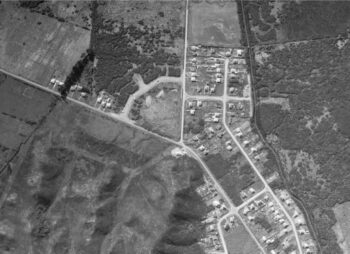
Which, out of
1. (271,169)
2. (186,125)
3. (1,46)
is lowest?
(271,169)

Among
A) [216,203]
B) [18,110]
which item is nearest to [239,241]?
[216,203]

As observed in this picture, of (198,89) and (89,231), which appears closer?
(89,231)

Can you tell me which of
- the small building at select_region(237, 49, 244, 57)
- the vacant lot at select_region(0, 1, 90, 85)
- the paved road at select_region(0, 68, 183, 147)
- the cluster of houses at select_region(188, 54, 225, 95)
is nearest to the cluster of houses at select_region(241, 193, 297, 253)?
the paved road at select_region(0, 68, 183, 147)

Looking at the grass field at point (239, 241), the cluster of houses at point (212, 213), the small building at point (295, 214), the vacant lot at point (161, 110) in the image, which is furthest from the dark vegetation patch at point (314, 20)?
the grass field at point (239, 241)

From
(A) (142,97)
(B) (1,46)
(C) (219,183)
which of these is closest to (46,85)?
(B) (1,46)

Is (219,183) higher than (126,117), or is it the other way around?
(126,117)

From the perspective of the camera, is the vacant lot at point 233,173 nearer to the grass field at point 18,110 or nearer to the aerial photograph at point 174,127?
the aerial photograph at point 174,127

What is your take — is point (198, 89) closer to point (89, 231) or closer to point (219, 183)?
point (219, 183)
